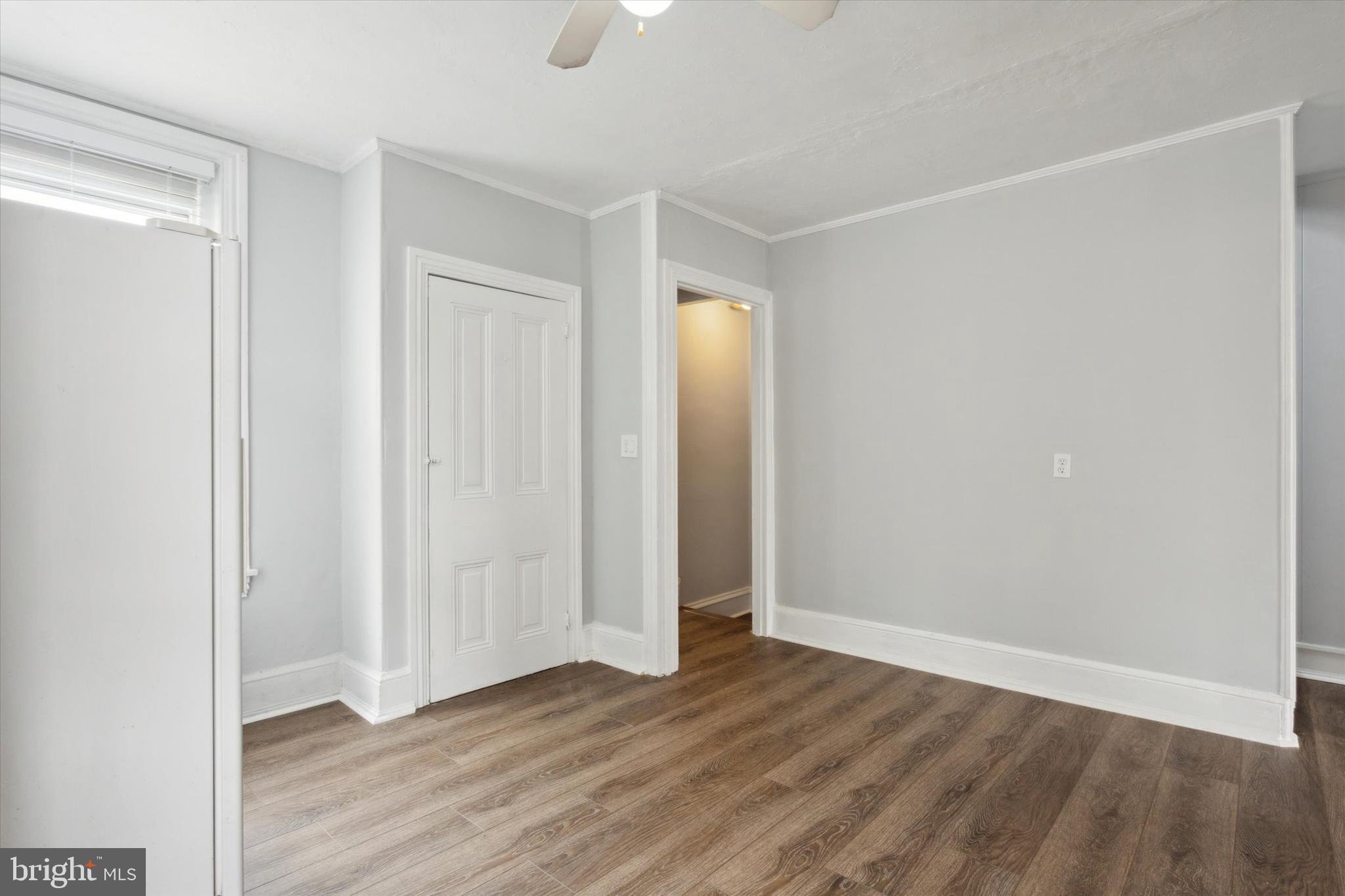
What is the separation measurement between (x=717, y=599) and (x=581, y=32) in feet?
14.1

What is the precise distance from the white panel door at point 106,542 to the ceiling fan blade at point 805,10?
56.2 inches

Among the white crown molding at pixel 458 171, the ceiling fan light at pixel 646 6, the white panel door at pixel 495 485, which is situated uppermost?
the white crown molding at pixel 458 171

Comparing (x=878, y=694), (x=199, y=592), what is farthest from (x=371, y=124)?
(x=878, y=694)

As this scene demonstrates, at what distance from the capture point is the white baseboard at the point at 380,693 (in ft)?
9.82

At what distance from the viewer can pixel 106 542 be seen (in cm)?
122

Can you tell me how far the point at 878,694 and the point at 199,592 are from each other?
292 cm

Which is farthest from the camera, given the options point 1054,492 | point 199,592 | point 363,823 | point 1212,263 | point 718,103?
point 1054,492

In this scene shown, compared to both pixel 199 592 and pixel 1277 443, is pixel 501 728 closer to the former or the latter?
pixel 199 592

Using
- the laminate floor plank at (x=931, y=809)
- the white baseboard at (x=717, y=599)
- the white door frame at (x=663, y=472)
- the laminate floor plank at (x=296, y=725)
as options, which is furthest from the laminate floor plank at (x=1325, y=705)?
the laminate floor plank at (x=296, y=725)

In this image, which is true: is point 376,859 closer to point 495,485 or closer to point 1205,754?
point 495,485

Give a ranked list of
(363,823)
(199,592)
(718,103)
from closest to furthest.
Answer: (199,592) → (363,823) → (718,103)

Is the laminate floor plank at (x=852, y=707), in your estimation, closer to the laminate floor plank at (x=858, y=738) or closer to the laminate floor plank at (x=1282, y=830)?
the laminate floor plank at (x=858, y=738)

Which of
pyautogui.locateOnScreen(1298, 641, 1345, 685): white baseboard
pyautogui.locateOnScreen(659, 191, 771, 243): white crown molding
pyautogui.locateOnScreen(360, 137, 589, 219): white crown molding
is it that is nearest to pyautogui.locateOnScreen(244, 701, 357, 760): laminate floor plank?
pyautogui.locateOnScreen(360, 137, 589, 219): white crown molding

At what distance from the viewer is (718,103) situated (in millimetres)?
2705
